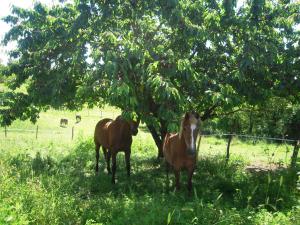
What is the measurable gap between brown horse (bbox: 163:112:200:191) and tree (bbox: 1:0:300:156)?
388mm

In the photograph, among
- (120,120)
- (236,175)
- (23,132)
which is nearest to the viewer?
(236,175)

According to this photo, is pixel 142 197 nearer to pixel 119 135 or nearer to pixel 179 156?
pixel 179 156

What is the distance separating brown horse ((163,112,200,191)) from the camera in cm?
796

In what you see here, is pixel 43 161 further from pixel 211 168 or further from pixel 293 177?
pixel 293 177

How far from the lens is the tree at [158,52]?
7820 millimetres

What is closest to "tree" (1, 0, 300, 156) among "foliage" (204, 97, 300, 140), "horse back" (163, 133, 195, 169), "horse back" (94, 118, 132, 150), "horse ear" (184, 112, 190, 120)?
"horse ear" (184, 112, 190, 120)

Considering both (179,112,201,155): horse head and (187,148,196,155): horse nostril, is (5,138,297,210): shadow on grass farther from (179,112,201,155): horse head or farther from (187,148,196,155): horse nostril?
(179,112,201,155): horse head

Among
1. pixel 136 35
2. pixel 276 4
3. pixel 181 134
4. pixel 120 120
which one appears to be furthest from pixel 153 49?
pixel 276 4

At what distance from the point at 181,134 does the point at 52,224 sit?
3479mm

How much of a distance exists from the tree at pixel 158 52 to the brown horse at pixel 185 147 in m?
0.39

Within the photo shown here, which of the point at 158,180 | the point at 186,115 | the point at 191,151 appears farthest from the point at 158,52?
the point at 158,180

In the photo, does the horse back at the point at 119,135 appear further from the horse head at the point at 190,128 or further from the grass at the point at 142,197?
the horse head at the point at 190,128

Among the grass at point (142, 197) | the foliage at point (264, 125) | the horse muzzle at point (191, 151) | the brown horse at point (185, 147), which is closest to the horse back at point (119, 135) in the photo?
the grass at point (142, 197)

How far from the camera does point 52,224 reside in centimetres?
634
